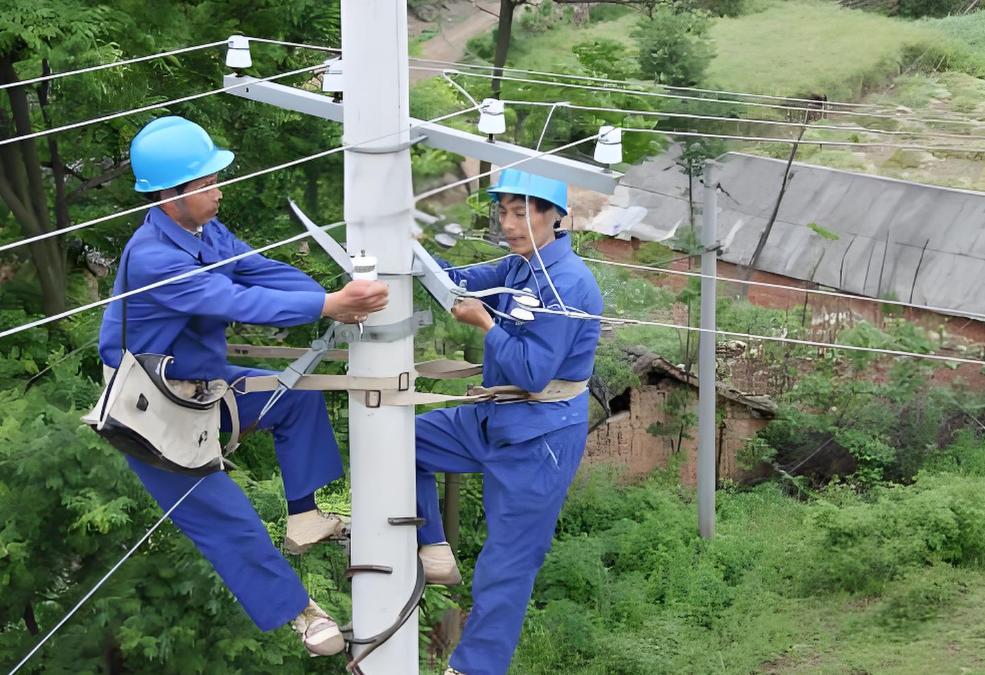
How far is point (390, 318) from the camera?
4172 millimetres

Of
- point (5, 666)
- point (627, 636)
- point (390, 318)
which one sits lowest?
point (627, 636)

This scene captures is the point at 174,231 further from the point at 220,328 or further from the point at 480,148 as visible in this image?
the point at 480,148

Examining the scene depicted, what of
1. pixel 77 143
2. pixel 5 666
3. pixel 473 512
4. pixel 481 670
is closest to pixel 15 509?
pixel 5 666

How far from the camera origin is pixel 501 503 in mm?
4512

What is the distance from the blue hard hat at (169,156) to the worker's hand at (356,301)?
58 centimetres

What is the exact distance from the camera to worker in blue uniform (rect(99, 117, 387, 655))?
4.04m

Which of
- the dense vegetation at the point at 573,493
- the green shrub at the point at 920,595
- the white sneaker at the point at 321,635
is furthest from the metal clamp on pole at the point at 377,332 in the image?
the green shrub at the point at 920,595

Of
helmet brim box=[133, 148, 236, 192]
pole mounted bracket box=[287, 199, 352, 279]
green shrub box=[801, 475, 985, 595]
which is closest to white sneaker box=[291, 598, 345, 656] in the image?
pole mounted bracket box=[287, 199, 352, 279]

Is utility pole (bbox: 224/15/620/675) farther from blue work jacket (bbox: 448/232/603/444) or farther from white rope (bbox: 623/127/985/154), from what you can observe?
white rope (bbox: 623/127/985/154)

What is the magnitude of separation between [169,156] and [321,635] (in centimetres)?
150

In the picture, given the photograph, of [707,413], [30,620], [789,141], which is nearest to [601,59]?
[707,413]

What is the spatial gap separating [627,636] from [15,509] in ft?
24.4

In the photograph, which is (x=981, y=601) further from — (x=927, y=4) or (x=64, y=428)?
(x=927, y=4)

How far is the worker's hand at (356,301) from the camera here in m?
3.90
